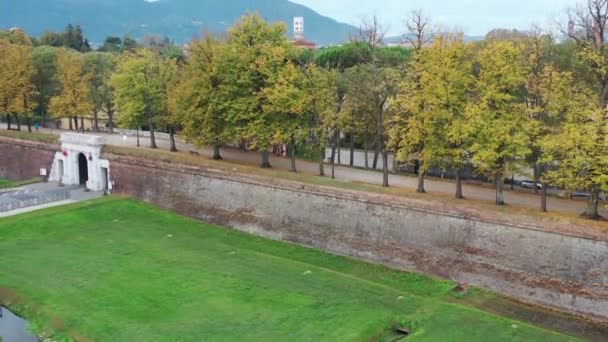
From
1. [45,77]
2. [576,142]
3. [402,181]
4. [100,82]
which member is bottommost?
[402,181]

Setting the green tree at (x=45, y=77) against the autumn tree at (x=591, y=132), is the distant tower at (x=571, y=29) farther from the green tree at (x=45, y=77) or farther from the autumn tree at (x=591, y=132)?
the green tree at (x=45, y=77)

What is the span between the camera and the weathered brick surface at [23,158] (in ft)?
134

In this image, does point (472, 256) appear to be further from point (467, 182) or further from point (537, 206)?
point (467, 182)

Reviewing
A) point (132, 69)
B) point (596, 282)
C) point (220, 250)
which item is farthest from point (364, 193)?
point (132, 69)

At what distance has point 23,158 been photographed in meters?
42.3

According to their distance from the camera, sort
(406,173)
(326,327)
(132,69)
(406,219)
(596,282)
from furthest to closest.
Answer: (132,69) → (406,173) → (406,219) → (596,282) → (326,327)

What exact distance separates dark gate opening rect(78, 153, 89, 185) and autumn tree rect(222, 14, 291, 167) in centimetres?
1167

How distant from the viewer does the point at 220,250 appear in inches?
1096

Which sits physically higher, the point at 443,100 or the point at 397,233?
the point at 443,100

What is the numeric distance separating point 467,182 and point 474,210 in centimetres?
793

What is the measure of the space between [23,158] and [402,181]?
89.4ft

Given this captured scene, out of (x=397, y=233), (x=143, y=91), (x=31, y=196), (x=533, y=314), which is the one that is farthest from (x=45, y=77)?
(x=533, y=314)

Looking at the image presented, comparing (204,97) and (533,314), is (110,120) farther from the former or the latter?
(533,314)

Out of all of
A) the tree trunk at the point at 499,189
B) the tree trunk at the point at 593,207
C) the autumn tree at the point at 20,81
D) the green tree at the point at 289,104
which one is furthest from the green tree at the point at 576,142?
the autumn tree at the point at 20,81
